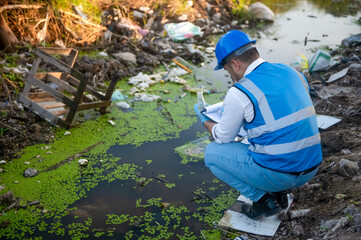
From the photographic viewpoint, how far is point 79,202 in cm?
324

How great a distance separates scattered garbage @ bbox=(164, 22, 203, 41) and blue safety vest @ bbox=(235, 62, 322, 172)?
5690 millimetres

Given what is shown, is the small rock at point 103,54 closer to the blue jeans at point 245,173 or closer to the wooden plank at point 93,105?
the wooden plank at point 93,105

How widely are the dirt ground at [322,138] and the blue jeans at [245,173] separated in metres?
0.32

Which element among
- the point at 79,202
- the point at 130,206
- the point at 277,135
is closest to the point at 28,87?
the point at 79,202

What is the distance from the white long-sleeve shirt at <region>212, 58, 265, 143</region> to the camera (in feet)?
8.29

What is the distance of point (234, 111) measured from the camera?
2.56 m

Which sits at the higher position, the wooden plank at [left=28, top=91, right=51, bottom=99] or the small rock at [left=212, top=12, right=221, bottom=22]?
the wooden plank at [left=28, top=91, right=51, bottom=99]

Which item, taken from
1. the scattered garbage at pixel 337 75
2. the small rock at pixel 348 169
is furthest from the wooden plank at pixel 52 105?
the scattered garbage at pixel 337 75

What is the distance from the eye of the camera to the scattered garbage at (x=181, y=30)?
8.12 metres

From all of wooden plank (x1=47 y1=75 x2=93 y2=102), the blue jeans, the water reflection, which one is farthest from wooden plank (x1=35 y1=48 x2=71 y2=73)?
the water reflection

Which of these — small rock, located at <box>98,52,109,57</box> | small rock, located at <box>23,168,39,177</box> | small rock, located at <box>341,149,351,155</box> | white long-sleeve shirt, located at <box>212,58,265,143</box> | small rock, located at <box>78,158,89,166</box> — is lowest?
small rock, located at <box>78,158,89,166</box>

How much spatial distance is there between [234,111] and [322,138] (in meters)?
1.87

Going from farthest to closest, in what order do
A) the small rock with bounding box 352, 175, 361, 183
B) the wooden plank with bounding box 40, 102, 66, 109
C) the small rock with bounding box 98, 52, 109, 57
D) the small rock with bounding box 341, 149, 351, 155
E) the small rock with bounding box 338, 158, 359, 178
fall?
the small rock with bounding box 98, 52, 109, 57 → the wooden plank with bounding box 40, 102, 66, 109 → the small rock with bounding box 341, 149, 351, 155 → the small rock with bounding box 338, 158, 359, 178 → the small rock with bounding box 352, 175, 361, 183

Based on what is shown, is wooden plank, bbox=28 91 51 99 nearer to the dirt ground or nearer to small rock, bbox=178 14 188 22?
the dirt ground
